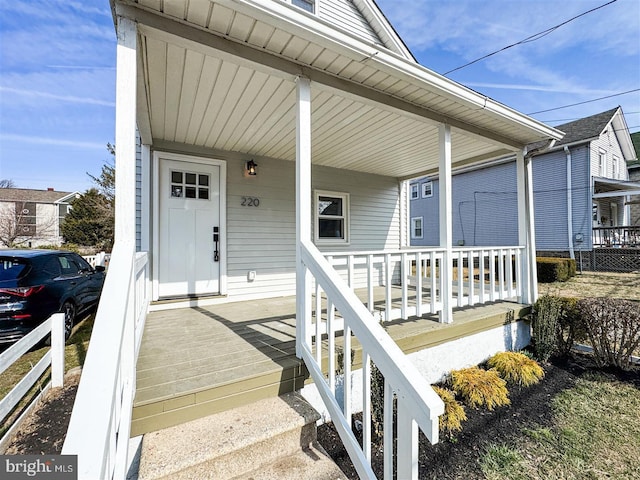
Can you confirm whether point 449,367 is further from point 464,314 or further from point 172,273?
point 172,273

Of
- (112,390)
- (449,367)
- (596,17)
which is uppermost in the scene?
(596,17)

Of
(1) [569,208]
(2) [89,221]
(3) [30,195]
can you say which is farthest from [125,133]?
(3) [30,195]

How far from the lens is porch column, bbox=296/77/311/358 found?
2443 mm

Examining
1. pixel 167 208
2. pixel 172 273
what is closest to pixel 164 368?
pixel 172 273

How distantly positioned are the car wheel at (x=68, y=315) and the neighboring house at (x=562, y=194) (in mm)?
12474

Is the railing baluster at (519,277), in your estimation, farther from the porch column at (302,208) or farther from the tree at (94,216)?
the tree at (94,216)

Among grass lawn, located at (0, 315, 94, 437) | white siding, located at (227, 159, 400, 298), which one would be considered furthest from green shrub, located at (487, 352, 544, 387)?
grass lawn, located at (0, 315, 94, 437)

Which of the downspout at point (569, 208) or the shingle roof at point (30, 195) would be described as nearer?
the downspout at point (569, 208)

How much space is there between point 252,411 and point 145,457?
0.62m

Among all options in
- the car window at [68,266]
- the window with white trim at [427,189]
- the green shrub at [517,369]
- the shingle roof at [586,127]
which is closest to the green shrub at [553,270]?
the shingle roof at [586,127]

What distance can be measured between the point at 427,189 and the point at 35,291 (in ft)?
52.0

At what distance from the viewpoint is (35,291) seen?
13.3 ft

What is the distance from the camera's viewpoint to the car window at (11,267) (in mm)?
3957

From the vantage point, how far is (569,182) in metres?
11.5
